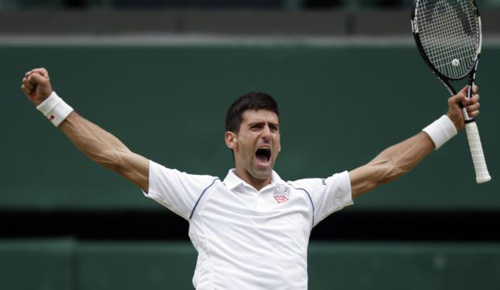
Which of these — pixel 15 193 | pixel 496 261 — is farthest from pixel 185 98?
pixel 496 261

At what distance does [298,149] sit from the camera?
23.8 ft

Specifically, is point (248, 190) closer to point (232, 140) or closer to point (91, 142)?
point (232, 140)

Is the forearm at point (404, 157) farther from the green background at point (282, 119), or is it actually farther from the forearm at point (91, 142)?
the green background at point (282, 119)

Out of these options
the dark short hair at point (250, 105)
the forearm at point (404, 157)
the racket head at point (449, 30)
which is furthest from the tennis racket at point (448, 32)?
the dark short hair at point (250, 105)

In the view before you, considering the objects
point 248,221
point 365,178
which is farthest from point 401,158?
point 248,221

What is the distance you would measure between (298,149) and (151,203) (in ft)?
3.99

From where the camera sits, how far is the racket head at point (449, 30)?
15.7 feet

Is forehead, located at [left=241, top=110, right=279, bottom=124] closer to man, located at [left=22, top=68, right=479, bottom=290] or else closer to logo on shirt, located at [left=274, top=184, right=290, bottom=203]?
man, located at [left=22, top=68, right=479, bottom=290]

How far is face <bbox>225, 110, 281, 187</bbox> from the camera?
4383mm

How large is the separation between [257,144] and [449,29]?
131cm

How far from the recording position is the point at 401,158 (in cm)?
456

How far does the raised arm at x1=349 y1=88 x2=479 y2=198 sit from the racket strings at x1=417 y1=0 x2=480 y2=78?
338 millimetres

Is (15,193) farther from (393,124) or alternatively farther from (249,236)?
(249,236)

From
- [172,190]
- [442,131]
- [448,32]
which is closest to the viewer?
[172,190]
